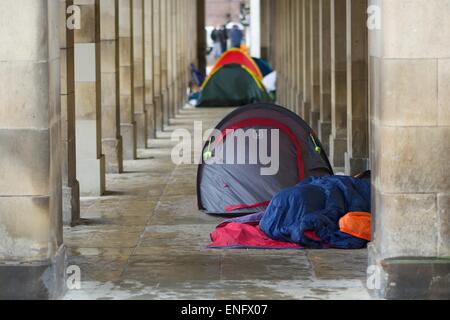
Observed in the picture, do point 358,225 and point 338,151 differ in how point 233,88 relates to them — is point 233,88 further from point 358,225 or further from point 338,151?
point 358,225

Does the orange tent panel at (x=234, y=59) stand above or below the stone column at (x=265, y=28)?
below

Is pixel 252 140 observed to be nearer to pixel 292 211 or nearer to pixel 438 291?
pixel 292 211

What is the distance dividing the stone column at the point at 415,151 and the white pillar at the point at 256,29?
39.8 metres

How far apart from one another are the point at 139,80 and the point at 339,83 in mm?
5102

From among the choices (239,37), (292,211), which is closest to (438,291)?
(292,211)

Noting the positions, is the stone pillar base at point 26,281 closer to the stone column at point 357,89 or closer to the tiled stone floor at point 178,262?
the tiled stone floor at point 178,262

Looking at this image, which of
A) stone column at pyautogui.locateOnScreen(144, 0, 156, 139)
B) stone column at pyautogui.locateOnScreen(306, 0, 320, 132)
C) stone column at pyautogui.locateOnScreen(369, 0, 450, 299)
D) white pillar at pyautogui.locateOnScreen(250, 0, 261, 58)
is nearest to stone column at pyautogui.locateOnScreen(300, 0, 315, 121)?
stone column at pyautogui.locateOnScreen(306, 0, 320, 132)

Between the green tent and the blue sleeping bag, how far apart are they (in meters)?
20.3

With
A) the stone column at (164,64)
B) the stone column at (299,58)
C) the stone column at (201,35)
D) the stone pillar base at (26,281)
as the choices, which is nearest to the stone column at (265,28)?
the stone column at (201,35)

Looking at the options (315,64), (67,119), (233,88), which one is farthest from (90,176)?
(233,88)

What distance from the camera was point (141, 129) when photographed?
70.6 feet

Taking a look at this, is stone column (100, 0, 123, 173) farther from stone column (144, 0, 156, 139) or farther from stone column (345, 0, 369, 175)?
stone column (144, 0, 156, 139)

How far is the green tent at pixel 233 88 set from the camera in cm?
3231

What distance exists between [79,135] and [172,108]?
47.2 ft
